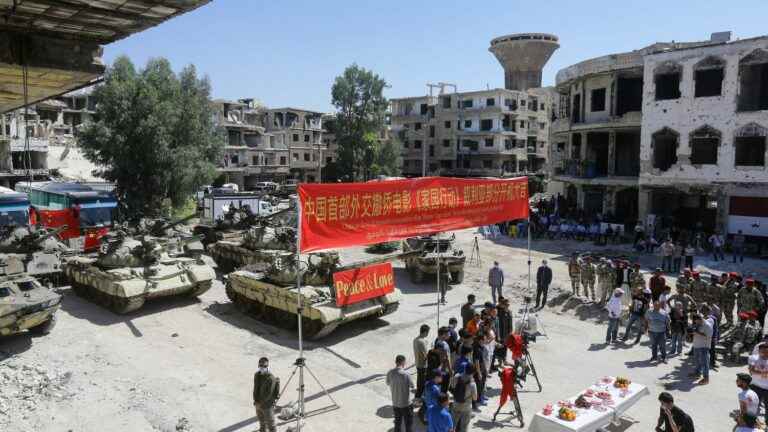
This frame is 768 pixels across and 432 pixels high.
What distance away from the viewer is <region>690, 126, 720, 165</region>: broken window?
83.7 feet

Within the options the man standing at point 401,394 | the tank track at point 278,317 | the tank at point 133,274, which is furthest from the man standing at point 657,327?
the tank at point 133,274

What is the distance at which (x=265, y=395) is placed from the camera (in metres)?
8.30

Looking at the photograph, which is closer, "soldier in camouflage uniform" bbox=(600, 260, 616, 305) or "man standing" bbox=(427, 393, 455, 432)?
"man standing" bbox=(427, 393, 455, 432)

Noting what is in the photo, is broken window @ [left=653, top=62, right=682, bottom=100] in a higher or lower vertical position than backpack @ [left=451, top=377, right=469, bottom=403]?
higher

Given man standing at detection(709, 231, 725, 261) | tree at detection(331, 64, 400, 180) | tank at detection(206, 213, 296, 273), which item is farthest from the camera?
tree at detection(331, 64, 400, 180)

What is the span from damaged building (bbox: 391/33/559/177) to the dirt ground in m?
37.8

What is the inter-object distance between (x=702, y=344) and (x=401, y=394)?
6454 mm

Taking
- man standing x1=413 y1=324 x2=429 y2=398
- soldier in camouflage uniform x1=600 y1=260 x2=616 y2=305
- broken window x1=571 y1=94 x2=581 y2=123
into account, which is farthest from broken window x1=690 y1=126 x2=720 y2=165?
man standing x1=413 y1=324 x2=429 y2=398

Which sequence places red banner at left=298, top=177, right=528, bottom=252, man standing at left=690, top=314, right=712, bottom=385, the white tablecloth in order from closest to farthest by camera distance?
the white tablecloth → red banner at left=298, top=177, right=528, bottom=252 → man standing at left=690, top=314, right=712, bottom=385

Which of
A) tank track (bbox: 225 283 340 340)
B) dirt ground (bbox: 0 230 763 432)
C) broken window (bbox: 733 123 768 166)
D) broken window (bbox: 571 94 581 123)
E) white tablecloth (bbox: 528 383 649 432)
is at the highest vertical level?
broken window (bbox: 571 94 581 123)

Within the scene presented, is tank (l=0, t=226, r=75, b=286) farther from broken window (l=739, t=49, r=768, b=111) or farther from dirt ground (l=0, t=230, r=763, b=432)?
broken window (l=739, t=49, r=768, b=111)

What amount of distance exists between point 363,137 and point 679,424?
46.6 meters

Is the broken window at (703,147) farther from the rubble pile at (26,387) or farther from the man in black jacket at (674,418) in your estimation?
the rubble pile at (26,387)

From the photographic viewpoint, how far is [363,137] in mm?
52469
